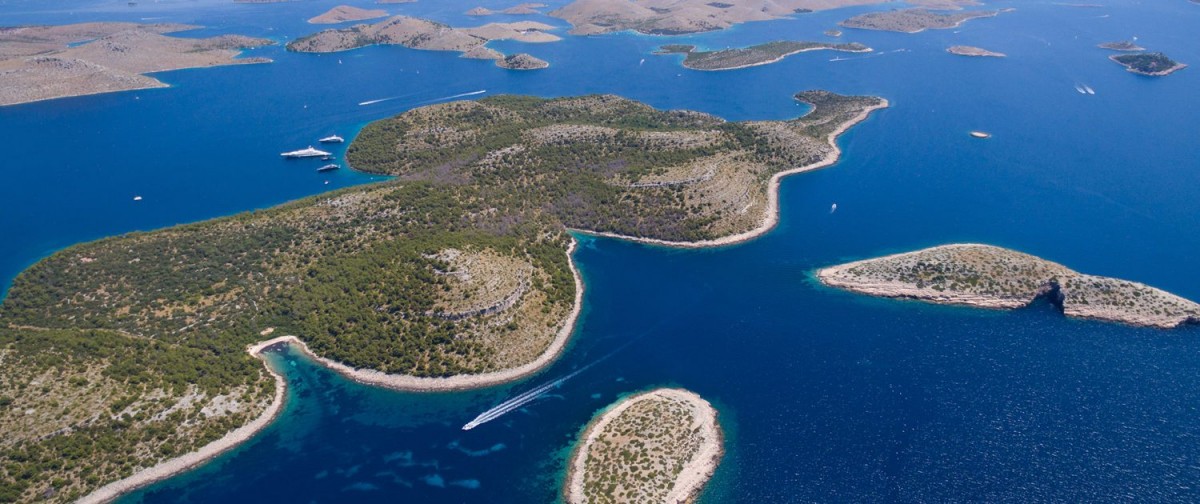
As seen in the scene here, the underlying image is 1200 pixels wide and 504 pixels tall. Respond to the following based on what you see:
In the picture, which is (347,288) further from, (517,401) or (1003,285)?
(1003,285)

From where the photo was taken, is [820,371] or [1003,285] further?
[1003,285]

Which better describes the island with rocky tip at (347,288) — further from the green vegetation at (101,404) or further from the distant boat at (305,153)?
the distant boat at (305,153)

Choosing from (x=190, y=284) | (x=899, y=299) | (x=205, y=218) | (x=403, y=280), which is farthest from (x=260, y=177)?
(x=899, y=299)

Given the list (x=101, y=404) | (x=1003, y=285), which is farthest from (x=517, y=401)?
(x=1003, y=285)

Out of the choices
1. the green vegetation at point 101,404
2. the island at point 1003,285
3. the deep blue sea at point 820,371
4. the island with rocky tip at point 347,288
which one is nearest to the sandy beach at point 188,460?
the island with rocky tip at point 347,288

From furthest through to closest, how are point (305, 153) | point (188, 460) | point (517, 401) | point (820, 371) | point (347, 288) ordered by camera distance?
point (305, 153)
point (347, 288)
point (820, 371)
point (517, 401)
point (188, 460)

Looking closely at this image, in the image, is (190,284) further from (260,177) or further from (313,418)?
(260,177)
